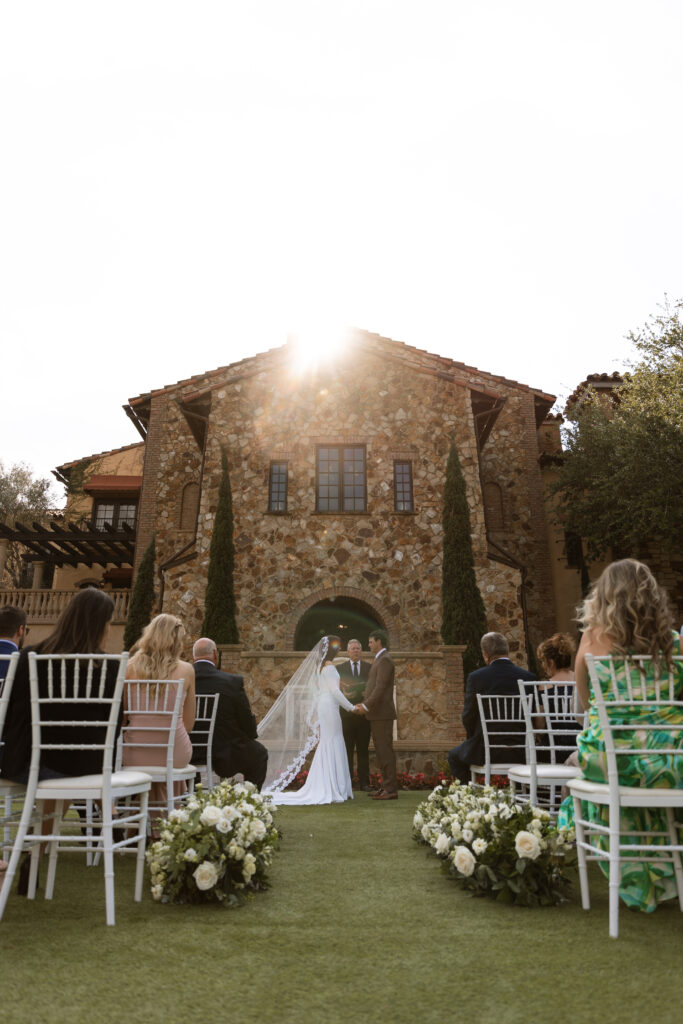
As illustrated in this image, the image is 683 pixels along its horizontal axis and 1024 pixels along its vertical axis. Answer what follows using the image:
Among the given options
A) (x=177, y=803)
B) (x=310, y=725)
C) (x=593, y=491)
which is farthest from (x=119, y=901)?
(x=593, y=491)

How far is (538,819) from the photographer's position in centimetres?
440

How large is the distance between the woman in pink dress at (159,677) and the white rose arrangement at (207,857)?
1125 millimetres

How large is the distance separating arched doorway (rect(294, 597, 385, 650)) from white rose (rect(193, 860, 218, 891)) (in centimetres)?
1481

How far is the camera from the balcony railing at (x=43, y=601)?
23.8m

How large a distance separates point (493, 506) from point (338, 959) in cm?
2056

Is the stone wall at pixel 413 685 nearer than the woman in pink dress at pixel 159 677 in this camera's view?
No

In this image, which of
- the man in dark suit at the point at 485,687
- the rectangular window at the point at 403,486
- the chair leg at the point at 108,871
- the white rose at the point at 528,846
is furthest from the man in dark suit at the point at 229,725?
the rectangular window at the point at 403,486

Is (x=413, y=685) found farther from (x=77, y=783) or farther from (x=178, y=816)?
(x=77, y=783)

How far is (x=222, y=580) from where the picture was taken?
17688 mm

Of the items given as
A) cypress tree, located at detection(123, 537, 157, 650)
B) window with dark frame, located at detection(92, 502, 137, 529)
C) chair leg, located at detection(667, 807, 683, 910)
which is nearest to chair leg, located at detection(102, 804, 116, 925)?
chair leg, located at detection(667, 807, 683, 910)

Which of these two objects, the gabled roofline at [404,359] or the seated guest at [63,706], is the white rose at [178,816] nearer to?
the seated guest at [63,706]

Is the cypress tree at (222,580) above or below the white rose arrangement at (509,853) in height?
above

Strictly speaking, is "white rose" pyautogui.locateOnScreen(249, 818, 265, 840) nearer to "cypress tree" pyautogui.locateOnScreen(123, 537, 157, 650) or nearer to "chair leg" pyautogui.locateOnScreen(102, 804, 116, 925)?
"chair leg" pyautogui.locateOnScreen(102, 804, 116, 925)

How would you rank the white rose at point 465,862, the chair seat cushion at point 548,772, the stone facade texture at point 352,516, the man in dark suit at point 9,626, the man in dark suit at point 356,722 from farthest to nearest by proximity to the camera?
the stone facade texture at point 352,516 < the man in dark suit at point 356,722 < the man in dark suit at point 9,626 < the chair seat cushion at point 548,772 < the white rose at point 465,862
